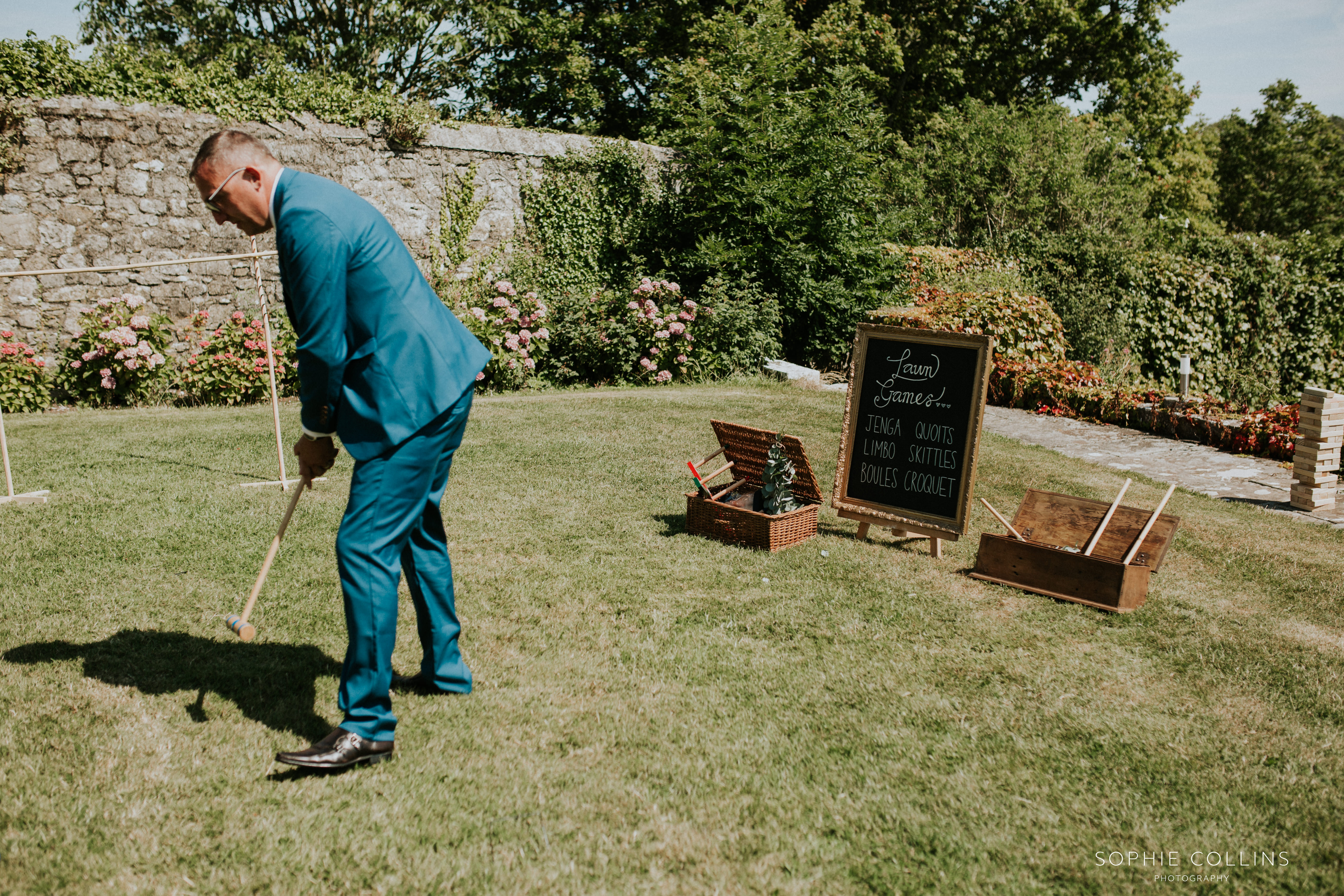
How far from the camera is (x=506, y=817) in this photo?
2611 millimetres

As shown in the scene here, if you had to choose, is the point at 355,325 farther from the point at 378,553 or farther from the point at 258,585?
the point at 258,585

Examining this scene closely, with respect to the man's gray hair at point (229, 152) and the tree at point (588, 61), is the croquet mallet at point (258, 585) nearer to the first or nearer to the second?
the man's gray hair at point (229, 152)

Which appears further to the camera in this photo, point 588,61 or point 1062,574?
point 588,61

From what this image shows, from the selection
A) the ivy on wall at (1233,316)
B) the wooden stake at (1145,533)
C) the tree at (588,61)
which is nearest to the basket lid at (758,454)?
the wooden stake at (1145,533)

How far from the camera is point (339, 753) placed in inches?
109

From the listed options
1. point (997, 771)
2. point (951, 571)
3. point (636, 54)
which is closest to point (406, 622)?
point (997, 771)

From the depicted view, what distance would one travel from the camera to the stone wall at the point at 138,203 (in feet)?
29.9

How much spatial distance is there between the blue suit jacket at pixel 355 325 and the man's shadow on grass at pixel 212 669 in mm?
1082

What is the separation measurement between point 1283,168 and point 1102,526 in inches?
1847

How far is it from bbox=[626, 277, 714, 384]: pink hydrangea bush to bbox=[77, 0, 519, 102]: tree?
11.3 meters

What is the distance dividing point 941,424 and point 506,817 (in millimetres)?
3485

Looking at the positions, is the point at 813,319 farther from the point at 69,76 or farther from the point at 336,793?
the point at 336,793

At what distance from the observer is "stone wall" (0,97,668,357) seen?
9.11m

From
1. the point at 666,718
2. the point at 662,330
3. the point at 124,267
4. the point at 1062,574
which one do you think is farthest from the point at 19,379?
the point at 1062,574
